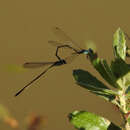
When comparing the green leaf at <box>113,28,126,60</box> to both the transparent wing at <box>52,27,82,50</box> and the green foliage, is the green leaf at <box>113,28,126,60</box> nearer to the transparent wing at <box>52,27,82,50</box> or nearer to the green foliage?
the green foliage

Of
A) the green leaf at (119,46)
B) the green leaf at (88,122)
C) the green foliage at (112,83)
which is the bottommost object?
the green leaf at (88,122)

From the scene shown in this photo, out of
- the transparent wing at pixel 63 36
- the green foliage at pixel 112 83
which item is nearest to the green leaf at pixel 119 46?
the green foliage at pixel 112 83

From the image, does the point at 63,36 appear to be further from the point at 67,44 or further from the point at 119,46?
the point at 119,46

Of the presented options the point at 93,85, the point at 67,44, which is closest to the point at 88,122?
the point at 93,85

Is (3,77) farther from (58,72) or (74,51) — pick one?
(74,51)

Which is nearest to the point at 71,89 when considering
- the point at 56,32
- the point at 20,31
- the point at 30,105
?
the point at 30,105

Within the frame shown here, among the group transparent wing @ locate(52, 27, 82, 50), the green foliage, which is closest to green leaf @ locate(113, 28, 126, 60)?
the green foliage

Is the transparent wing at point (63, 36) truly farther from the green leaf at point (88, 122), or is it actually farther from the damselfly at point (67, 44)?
the green leaf at point (88, 122)
